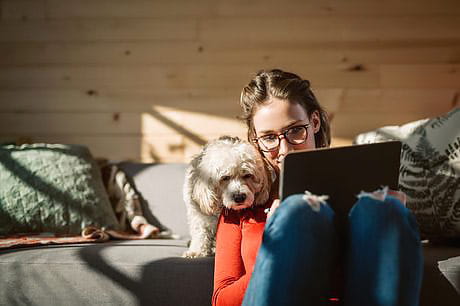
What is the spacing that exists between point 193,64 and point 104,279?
1416mm

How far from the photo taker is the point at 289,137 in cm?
144

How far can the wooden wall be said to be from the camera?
2.54 m

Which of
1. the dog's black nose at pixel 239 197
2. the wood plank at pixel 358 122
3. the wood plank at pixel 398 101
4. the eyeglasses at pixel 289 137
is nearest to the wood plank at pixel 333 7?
the wood plank at pixel 398 101

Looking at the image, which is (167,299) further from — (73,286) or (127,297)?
(73,286)

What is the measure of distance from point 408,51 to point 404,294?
188 cm

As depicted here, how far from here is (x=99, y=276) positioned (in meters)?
1.58

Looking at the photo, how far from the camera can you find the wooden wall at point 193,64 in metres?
2.54

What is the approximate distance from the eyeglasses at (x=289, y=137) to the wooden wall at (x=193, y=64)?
1.12 meters

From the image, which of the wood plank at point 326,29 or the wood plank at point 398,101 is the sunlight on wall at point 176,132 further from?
the wood plank at point 398,101

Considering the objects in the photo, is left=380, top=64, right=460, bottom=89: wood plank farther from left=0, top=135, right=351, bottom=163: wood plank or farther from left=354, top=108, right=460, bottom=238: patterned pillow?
left=0, top=135, right=351, bottom=163: wood plank

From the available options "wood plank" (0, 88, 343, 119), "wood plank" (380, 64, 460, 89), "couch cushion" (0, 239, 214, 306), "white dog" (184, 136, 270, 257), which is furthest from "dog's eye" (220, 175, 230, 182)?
Result: "wood plank" (380, 64, 460, 89)

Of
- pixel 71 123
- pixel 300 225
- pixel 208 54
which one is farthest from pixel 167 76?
pixel 300 225

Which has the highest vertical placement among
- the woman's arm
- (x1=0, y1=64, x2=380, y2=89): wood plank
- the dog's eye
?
(x1=0, y1=64, x2=380, y2=89): wood plank

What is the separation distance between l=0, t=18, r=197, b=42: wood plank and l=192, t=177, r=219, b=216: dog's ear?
1.33 m
